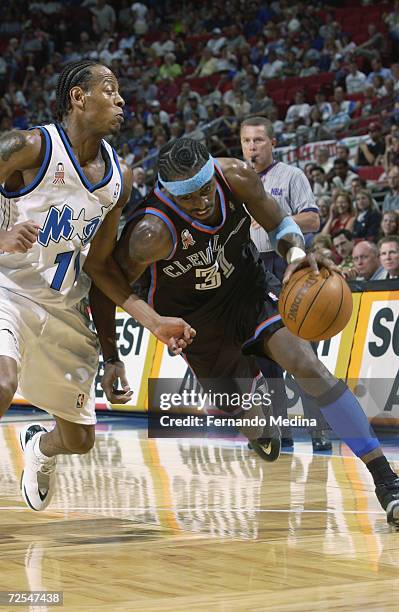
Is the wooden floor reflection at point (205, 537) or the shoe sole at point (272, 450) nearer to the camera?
the wooden floor reflection at point (205, 537)

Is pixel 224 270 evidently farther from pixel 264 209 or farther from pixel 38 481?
pixel 38 481

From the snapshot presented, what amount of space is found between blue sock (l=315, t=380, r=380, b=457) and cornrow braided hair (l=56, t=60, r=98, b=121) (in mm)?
1720

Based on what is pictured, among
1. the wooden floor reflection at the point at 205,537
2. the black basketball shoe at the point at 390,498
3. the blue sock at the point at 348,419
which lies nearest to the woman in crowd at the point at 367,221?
the wooden floor reflection at the point at 205,537

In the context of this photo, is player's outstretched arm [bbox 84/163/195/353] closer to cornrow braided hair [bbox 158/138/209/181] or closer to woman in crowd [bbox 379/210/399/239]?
cornrow braided hair [bbox 158/138/209/181]

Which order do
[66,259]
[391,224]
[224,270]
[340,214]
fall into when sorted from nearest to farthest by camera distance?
1. [66,259]
2. [224,270]
3. [391,224]
4. [340,214]

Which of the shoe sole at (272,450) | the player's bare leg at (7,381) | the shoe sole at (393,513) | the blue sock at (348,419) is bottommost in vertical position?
the shoe sole at (272,450)

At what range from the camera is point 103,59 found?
20.1 m

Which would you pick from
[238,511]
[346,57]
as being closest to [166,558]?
[238,511]

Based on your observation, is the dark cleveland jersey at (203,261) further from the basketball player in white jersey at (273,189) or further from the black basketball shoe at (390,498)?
the basketball player in white jersey at (273,189)

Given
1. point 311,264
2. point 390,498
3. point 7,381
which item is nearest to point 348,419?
point 390,498

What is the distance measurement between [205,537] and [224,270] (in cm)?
139

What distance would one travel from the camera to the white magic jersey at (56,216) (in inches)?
162

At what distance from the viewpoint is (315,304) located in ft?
14.1

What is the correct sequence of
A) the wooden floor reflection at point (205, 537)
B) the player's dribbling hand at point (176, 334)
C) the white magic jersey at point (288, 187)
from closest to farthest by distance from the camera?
the wooden floor reflection at point (205, 537)
the player's dribbling hand at point (176, 334)
the white magic jersey at point (288, 187)
